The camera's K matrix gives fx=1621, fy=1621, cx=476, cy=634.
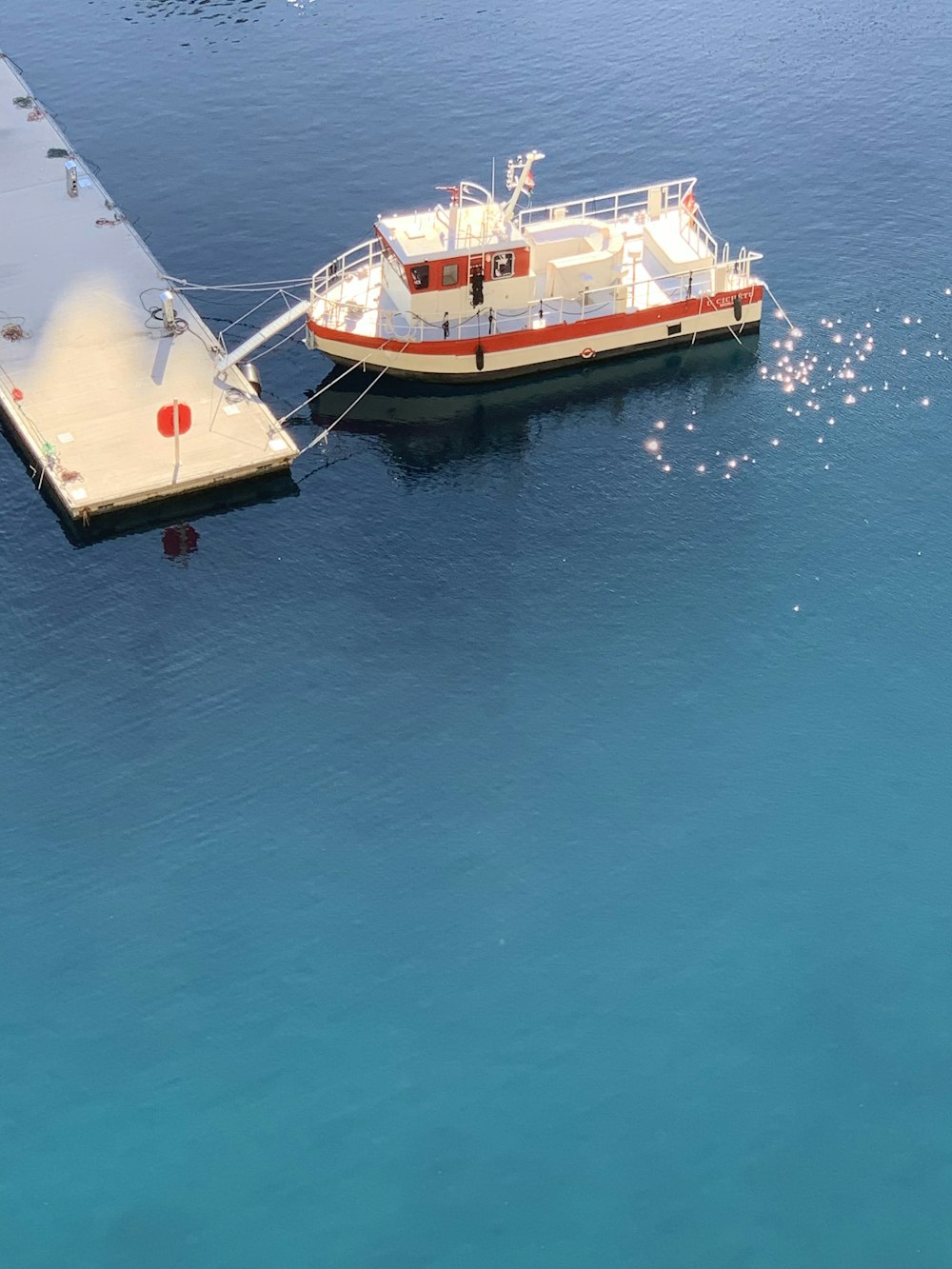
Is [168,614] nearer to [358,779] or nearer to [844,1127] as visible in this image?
[358,779]

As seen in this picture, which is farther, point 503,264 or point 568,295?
point 568,295

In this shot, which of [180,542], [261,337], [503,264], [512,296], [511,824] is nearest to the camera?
[511,824]

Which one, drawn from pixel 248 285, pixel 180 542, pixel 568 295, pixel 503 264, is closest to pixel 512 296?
pixel 503 264

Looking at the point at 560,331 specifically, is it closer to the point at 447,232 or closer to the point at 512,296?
the point at 512,296

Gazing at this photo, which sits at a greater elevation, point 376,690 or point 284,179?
point 284,179

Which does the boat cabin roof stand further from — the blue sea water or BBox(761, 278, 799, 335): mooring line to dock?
BBox(761, 278, 799, 335): mooring line to dock

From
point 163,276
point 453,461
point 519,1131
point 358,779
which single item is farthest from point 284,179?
point 519,1131
